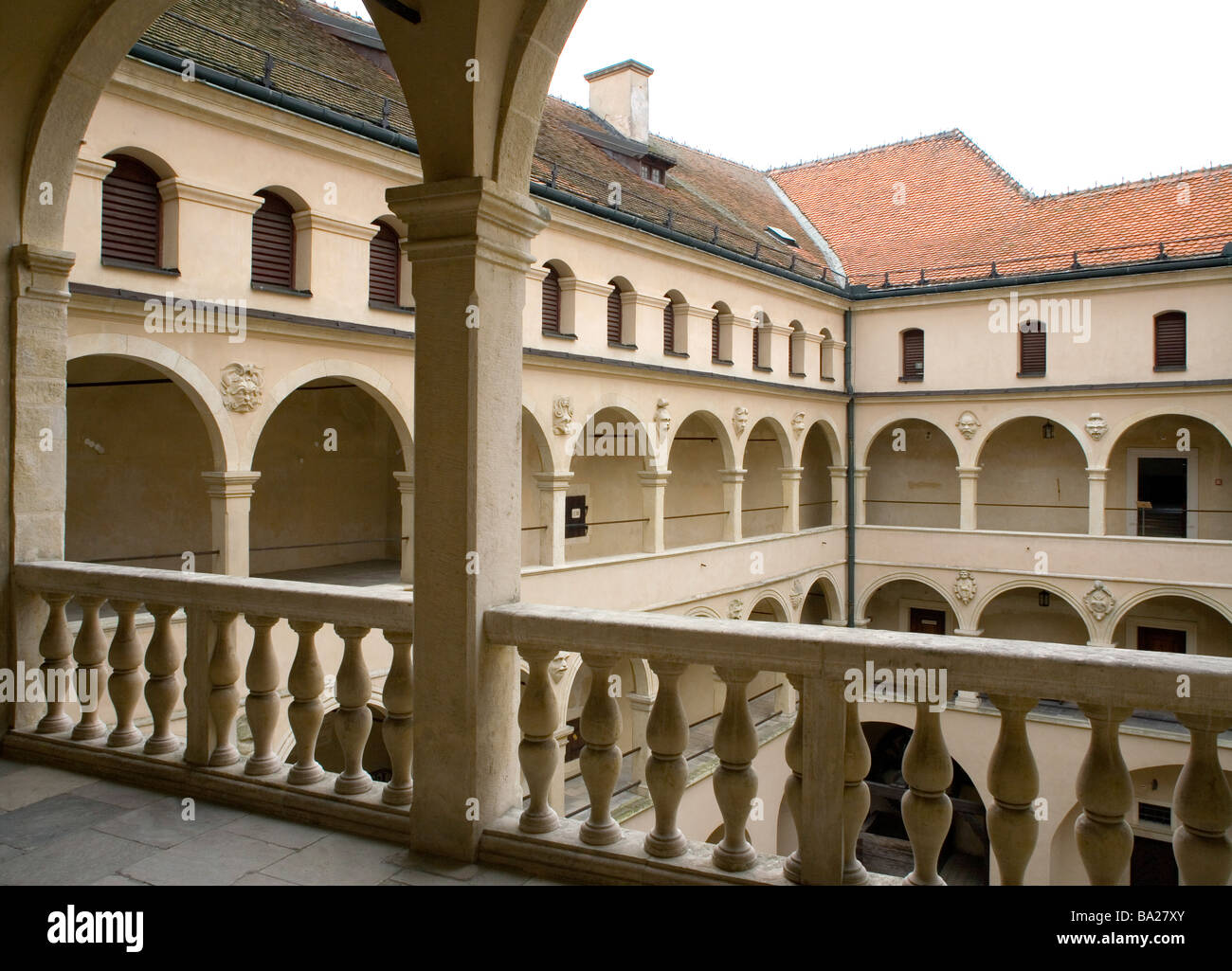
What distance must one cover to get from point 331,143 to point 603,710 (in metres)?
11.5

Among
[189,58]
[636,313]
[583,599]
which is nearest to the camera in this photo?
[189,58]

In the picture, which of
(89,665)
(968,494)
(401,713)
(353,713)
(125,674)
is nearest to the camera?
(401,713)

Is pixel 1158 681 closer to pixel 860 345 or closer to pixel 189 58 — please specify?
pixel 189 58

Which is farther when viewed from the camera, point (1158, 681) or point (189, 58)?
point (189, 58)

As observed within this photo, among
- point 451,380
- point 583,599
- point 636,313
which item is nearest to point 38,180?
point 451,380

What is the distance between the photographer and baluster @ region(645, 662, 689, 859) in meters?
3.10

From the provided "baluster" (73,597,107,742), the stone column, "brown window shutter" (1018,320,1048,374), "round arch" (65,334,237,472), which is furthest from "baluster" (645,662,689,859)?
"brown window shutter" (1018,320,1048,374)

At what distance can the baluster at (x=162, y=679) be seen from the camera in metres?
4.21

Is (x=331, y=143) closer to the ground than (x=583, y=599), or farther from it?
farther from it

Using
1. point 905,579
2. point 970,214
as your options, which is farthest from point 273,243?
point 970,214

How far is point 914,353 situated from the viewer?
24438 millimetres

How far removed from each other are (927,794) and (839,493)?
22721 millimetres

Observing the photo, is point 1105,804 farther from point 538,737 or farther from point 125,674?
point 125,674

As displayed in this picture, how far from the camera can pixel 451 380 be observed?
11.5 feet
